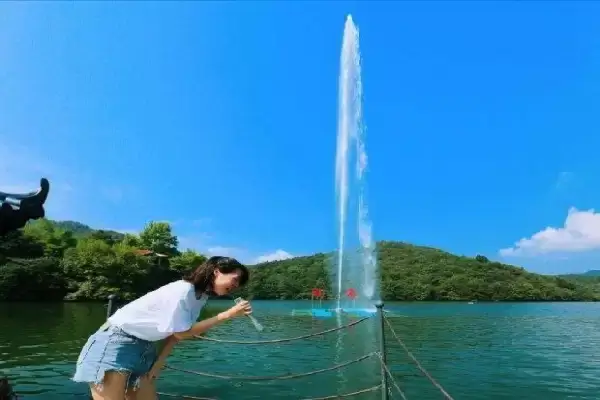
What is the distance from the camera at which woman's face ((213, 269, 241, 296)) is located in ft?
8.68

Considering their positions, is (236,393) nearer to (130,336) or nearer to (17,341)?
(130,336)

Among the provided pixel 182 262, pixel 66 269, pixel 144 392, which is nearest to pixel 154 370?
pixel 144 392

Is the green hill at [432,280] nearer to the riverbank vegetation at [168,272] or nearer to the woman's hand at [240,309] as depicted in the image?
the riverbank vegetation at [168,272]

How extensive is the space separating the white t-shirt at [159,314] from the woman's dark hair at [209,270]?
0.26 ft

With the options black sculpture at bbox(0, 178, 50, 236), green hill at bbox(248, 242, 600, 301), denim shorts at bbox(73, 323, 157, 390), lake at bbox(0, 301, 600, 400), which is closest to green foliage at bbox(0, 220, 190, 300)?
lake at bbox(0, 301, 600, 400)

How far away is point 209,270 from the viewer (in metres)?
2.64

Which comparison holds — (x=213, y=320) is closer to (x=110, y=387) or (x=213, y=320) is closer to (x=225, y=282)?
(x=225, y=282)

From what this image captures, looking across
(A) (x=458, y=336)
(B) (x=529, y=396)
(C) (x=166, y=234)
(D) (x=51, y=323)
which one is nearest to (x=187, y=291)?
(B) (x=529, y=396)

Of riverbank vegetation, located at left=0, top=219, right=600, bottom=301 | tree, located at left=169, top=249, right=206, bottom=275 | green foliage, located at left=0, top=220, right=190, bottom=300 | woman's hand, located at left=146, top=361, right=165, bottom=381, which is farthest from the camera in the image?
tree, located at left=169, top=249, right=206, bottom=275

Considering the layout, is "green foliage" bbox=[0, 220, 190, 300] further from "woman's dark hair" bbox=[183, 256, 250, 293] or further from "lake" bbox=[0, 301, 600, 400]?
"woman's dark hair" bbox=[183, 256, 250, 293]

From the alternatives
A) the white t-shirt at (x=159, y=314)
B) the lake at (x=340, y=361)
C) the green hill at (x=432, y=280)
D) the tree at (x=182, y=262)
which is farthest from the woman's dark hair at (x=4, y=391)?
the green hill at (x=432, y=280)

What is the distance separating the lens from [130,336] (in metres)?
2.56

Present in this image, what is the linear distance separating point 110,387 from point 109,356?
0.55 ft

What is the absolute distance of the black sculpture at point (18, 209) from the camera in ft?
15.3
